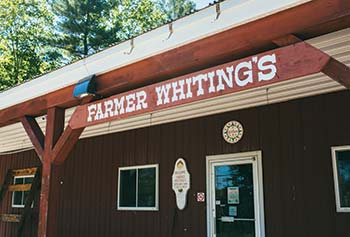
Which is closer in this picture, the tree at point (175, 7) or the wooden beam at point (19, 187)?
the wooden beam at point (19, 187)

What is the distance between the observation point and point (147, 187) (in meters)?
8.09

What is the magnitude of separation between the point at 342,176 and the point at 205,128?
8.48 ft

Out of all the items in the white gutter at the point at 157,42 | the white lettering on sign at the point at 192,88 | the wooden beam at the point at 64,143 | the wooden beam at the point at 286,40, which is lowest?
the wooden beam at the point at 64,143

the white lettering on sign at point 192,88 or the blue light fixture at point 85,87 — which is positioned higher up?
the blue light fixture at point 85,87

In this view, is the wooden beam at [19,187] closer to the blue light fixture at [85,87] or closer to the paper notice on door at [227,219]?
the paper notice on door at [227,219]

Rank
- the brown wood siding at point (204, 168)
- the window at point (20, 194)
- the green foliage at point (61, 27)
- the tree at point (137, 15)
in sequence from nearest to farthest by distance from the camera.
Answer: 1. the brown wood siding at point (204, 168)
2. the window at point (20, 194)
3. the green foliage at point (61, 27)
4. the tree at point (137, 15)

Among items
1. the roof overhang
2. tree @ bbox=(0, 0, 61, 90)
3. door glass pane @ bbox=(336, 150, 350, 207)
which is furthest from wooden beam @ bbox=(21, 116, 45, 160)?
tree @ bbox=(0, 0, 61, 90)

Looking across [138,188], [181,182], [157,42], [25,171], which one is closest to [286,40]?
[157,42]

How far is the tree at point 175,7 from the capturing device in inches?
879

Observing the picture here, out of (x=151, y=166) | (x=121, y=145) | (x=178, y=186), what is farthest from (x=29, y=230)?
(x=178, y=186)

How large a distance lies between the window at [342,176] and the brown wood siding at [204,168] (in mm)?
77

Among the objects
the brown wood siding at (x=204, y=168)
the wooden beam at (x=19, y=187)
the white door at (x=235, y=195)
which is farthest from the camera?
the wooden beam at (x=19, y=187)

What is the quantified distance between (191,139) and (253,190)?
5.46 feet

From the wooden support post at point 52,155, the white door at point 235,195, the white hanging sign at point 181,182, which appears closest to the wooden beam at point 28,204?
the white hanging sign at point 181,182
